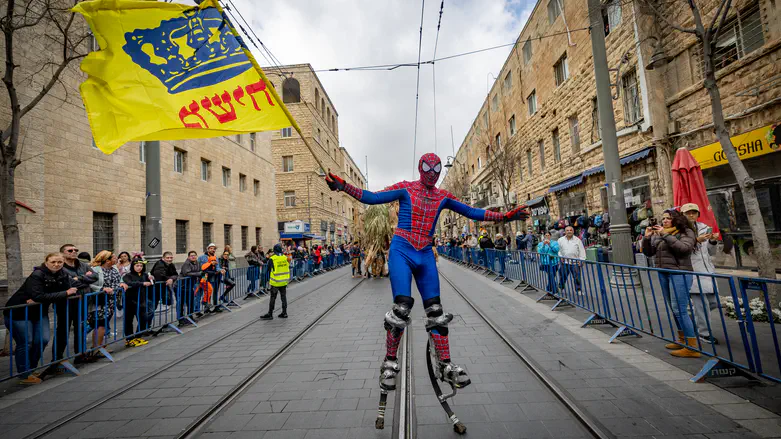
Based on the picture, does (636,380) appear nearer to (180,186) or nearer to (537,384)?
(537,384)

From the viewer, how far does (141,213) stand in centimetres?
1458

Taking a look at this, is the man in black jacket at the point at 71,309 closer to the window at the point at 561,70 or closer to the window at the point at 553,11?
the window at the point at 561,70

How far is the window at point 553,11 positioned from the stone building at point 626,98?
1.7 inches

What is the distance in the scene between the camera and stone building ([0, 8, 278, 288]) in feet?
33.4

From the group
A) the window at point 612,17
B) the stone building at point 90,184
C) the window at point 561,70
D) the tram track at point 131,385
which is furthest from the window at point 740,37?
the stone building at point 90,184

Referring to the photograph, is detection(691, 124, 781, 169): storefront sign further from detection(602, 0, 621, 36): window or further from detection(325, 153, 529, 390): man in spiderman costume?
detection(325, 153, 529, 390): man in spiderman costume

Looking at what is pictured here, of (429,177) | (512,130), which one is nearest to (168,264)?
(429,177)

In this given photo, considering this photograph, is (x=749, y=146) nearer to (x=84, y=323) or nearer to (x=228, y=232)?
(x=84, y=323)

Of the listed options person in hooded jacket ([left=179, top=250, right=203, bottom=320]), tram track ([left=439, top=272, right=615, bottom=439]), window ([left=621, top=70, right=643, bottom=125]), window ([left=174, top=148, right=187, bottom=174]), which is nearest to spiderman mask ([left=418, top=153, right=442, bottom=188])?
tram track ([left=439, top=272, right=615, bottom=439])

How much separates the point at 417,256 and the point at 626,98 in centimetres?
1334

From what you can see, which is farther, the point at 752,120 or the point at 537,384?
the point at 752,120

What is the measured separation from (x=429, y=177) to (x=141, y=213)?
15068mm

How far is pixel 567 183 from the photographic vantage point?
16344 mm


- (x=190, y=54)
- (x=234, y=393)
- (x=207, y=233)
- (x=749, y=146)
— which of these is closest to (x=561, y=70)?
(x=749, y=146)
